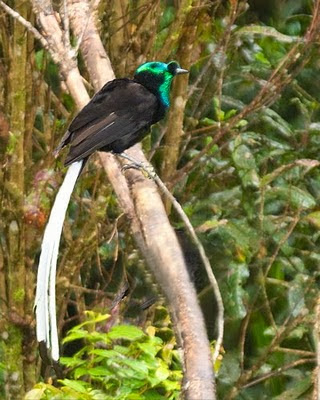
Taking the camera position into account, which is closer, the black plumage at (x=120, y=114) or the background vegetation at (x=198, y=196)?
the black plumage at (x=120, y=114)

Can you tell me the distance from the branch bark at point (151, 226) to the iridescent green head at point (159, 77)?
0.67 ft

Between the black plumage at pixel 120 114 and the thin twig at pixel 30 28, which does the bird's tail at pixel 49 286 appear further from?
the thin twig at pixel 30 28

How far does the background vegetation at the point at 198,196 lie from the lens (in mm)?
3957

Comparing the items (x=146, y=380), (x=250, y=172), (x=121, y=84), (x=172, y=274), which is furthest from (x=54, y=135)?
(x=172, y=274)

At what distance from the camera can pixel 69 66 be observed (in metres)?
2.82

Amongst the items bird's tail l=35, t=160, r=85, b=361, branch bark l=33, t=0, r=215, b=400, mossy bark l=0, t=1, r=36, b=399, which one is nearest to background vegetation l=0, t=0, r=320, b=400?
mossy bark l=0, t=1, r=36, b=399

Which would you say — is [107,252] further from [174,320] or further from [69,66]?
[174,320]

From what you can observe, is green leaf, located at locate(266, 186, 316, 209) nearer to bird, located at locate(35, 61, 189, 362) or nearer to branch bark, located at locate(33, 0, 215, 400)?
bird, located at locate(35, 61, 189, 362)

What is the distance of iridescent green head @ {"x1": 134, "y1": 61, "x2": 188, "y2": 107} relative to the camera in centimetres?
318

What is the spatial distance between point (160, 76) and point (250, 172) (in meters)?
0.95

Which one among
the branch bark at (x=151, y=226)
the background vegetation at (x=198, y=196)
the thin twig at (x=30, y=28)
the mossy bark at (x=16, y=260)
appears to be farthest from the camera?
the background vegetation at (x=198, y=196)

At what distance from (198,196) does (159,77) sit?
1.26 meters

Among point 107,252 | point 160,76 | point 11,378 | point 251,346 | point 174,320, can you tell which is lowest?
point 251,346

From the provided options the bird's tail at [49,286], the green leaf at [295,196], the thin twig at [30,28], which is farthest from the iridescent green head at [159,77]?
the green leaf at [295,196]
